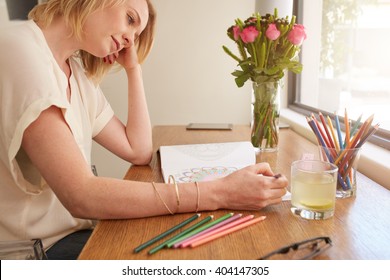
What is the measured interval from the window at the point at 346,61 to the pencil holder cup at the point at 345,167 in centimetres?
37

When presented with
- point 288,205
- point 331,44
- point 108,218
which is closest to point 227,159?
point 288,205

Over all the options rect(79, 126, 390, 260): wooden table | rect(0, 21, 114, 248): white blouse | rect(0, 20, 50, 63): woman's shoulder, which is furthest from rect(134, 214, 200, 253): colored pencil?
rect(0, 20, 50, 63): woman's shoulder

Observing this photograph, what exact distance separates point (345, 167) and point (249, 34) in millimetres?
452

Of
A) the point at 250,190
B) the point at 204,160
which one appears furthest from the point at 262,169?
the point at 204,160

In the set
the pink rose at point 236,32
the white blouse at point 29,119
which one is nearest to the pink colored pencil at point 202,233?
the white blouse at point 29,119

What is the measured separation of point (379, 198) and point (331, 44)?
A: 1.34 meters

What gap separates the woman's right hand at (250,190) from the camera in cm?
71

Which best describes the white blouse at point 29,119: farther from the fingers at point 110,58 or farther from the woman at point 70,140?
the fingers at point 110,58

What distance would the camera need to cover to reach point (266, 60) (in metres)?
1.09

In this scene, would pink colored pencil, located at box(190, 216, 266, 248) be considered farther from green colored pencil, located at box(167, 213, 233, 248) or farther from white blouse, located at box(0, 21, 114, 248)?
white blouse, located at box(0, 21, 114, 248)

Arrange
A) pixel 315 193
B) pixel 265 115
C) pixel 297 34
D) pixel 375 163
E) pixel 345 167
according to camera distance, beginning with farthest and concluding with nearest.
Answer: pixel 265 115 → pixel 297 34 → pixel 375 163 → pixel 345 167 → pixel 315 193

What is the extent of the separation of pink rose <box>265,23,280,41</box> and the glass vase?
5.9 inches

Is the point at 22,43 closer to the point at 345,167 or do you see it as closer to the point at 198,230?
the point at 198,230

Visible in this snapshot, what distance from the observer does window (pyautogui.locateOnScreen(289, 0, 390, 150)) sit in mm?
1424
